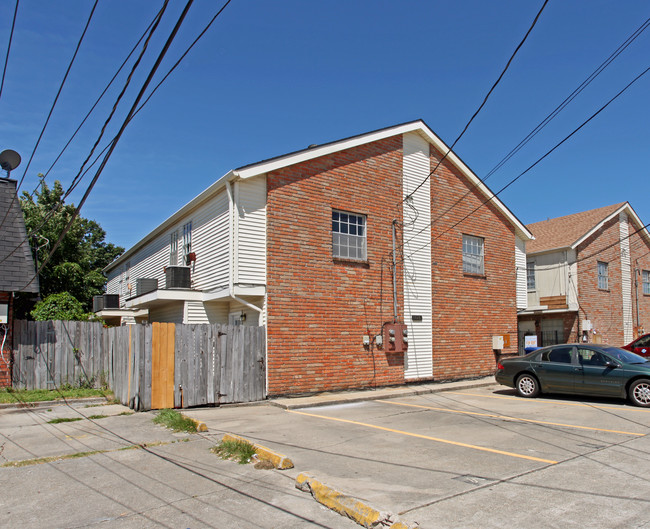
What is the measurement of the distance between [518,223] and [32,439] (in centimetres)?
1753

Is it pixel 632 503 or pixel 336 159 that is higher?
pixel 336 159

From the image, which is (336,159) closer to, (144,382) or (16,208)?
(144,382)

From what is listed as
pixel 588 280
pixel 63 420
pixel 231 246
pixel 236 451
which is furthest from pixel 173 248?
pixel 588 280

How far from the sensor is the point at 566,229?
26641 millimetres

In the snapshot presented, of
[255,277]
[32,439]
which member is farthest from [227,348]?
[32,439]

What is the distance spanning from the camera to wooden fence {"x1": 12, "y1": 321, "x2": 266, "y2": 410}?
1150cm

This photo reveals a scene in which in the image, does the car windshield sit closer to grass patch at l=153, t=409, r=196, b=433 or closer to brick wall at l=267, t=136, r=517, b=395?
brick wall at l=267, t=136, r=517, b=395

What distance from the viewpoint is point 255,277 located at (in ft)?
43.4

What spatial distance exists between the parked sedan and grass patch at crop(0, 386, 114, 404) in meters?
10.6

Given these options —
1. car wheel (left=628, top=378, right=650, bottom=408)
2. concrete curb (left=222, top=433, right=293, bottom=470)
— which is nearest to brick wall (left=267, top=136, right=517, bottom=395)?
concrete curb (left=222, top=433, right=293, bottom=470)

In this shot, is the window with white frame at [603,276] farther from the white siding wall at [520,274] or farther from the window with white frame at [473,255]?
the window with white frame at [473,255]

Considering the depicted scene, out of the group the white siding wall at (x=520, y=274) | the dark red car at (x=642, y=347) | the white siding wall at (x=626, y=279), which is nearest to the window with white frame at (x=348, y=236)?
the white siding wall at (x=520, y=274)

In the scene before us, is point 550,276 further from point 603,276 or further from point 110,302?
point 110,302

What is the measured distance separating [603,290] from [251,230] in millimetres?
20266
